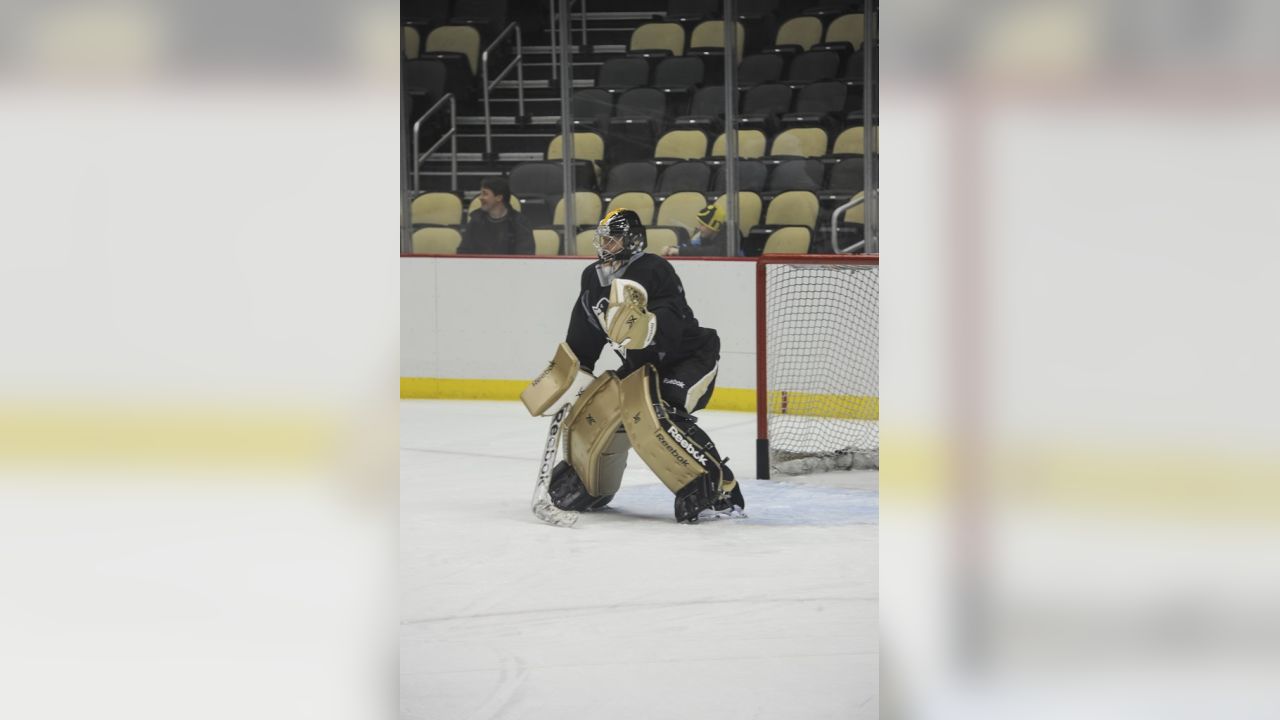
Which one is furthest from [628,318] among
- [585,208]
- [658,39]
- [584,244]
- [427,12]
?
[427,12]

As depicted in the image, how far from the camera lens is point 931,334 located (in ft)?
6.96

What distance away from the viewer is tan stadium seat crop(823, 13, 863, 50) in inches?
400

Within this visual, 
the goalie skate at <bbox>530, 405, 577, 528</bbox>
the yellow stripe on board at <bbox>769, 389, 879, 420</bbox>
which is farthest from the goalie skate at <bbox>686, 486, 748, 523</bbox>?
the yellow stripe on board at <bbox>769, 389, 879, 420</bbox>

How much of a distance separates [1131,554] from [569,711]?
53.9 inches

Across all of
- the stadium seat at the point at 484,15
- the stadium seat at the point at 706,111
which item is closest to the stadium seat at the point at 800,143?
the stadium seat at the point at 706,111

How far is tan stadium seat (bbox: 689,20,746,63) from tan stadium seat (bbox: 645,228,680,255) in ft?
3.91

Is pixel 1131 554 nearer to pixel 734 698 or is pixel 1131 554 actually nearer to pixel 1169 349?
pixel 1169 349

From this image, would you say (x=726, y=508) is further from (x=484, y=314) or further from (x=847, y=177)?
(x=484, y=314)

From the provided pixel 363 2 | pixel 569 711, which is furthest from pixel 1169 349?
pixel 569 711

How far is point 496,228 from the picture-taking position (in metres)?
9.84

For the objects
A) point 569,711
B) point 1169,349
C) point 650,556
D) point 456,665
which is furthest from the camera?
point 650,556

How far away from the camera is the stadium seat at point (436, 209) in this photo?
33.1 feet

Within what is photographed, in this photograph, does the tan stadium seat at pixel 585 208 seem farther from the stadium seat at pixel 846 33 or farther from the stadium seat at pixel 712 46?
the stadium seat at pixel 846 33

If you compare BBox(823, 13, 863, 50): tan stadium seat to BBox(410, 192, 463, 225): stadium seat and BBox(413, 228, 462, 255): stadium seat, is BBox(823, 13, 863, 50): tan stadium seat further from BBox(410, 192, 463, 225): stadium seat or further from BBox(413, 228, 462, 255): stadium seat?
BBox(413, 228, 462, 255): stadium seat
